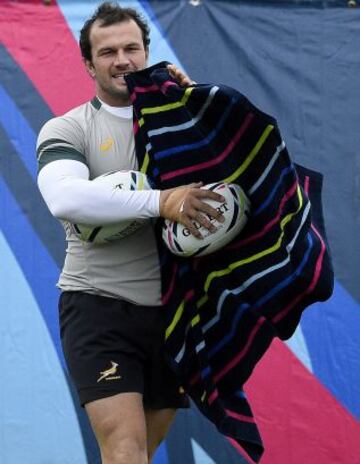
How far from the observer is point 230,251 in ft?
8.98

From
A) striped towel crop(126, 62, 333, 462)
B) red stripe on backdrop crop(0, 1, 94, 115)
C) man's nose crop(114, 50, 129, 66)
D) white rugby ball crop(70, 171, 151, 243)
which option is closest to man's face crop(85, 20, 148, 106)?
man's nose crop(114, 50, 129, 66)

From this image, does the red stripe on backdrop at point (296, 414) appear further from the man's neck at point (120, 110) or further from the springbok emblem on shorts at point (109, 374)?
the man's neck at point (120, 110)

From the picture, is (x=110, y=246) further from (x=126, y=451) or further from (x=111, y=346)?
(x=126, y=451)

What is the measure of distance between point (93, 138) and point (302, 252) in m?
0.67

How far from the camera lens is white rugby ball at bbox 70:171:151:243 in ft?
8.57

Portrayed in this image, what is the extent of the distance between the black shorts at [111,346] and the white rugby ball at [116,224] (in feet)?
0.60

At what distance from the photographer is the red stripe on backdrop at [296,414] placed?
3.69 m

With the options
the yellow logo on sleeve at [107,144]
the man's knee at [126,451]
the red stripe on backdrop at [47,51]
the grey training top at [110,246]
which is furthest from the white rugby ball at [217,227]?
the red stripe on backdrop at [47,51]

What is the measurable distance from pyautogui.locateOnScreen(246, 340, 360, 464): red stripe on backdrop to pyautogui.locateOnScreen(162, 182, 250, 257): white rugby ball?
3.83 feet

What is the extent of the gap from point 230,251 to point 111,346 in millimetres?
422

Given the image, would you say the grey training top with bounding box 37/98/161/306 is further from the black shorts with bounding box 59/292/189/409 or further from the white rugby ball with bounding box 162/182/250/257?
the white rugby ball with bounding box 162/182/250/257

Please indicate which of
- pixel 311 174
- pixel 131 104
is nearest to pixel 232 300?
pixel 311 174

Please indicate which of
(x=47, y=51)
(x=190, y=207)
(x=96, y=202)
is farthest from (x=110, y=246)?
(x=47, y=51)

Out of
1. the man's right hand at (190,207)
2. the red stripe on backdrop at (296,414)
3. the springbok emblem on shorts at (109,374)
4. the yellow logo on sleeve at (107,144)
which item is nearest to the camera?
the man's right hand at (190,207)
